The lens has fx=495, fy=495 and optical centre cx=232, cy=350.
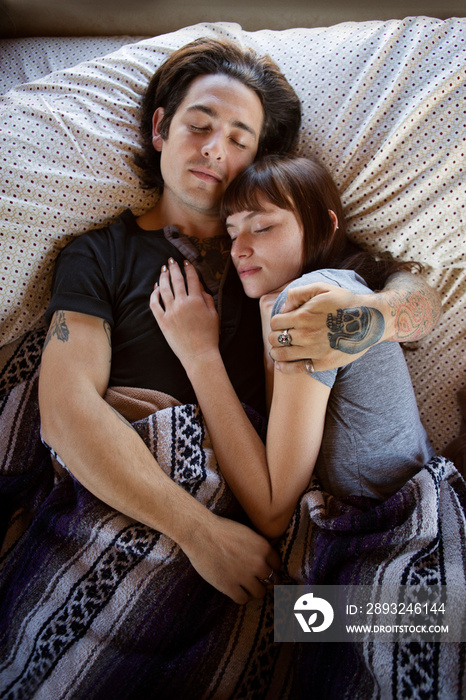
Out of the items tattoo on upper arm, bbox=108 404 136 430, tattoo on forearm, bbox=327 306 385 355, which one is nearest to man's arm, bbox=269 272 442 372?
tattoo on forearm, bbox=327 306 385 355

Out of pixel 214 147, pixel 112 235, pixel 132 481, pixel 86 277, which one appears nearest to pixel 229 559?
pixel 132 481

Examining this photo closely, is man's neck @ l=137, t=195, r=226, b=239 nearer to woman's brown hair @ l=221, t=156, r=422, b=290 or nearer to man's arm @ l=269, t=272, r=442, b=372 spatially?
woman's brown hair @ l=221, t=156, r=422, b=290

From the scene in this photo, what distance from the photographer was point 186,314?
3.84 feet

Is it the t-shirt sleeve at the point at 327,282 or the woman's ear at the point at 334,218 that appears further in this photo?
the woman's ear at the point at 334,218

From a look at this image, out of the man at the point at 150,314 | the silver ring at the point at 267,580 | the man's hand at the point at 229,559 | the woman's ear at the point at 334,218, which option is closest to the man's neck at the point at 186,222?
the man at the point at 150,314

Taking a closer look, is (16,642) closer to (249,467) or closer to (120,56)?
(249,467)

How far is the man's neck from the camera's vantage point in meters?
1.36

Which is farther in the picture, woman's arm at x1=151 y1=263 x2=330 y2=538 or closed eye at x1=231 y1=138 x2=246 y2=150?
closed eye at x1=231 y1=138 x2=246 y2=150

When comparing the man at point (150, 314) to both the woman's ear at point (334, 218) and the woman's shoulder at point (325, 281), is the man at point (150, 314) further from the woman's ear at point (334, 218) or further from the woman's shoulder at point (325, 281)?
the woman's ear at point (334, 218)

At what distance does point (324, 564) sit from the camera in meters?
0.93

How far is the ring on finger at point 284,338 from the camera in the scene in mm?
921

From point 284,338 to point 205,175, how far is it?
55 centimetres

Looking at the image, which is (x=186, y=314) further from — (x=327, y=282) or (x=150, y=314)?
(x=327, y=282)

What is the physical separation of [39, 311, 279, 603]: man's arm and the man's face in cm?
53
